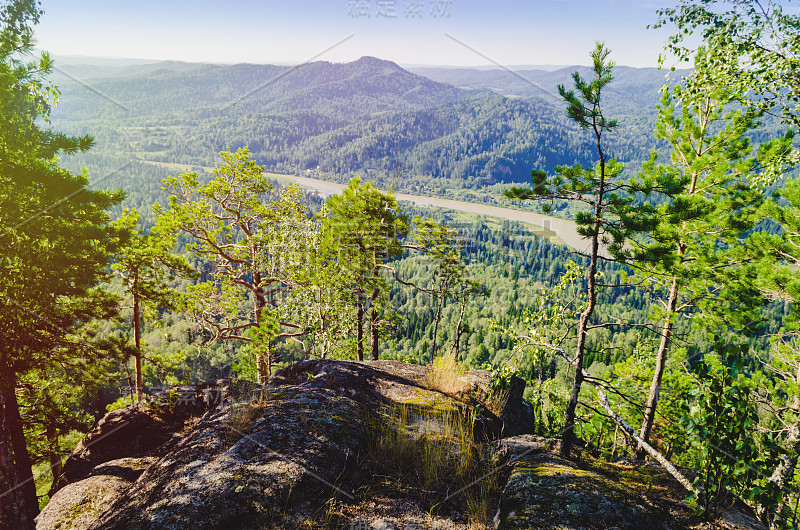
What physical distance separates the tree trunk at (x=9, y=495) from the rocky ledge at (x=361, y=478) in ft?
2.52

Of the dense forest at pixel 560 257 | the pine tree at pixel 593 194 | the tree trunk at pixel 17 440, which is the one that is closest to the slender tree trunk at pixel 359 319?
the dense forest at pixel 560 257

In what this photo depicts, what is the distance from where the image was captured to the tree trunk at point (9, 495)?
6762mm

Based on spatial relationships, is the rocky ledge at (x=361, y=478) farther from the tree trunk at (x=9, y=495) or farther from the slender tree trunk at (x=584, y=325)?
the tree trunk at (x=9, y=495)

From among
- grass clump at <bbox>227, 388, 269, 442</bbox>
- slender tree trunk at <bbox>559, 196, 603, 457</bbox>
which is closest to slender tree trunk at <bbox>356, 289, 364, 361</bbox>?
grass clump at <bbox>227, 388, 269, 442</bbox>

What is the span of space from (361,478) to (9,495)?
751 centimetres

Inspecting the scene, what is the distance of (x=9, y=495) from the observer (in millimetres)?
6957

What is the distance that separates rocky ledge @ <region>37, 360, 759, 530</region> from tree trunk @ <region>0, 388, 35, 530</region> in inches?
30.2

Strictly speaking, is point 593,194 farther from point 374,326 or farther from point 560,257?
point 374,326

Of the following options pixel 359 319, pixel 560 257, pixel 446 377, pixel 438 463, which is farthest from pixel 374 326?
pixel 438 463

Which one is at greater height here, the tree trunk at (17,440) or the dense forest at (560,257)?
the dense forest at (560,257)

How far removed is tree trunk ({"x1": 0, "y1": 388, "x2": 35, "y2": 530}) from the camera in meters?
6.76

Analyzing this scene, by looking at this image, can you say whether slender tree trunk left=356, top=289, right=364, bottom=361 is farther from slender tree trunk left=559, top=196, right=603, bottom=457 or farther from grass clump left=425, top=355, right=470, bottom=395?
slender tree trunk left=559, top=196, right=603, bottom=457

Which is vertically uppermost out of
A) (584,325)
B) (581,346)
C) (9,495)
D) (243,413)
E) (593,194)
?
(593,194)

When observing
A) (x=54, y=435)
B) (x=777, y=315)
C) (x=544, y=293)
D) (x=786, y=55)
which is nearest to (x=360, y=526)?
(x=544, y=293)
